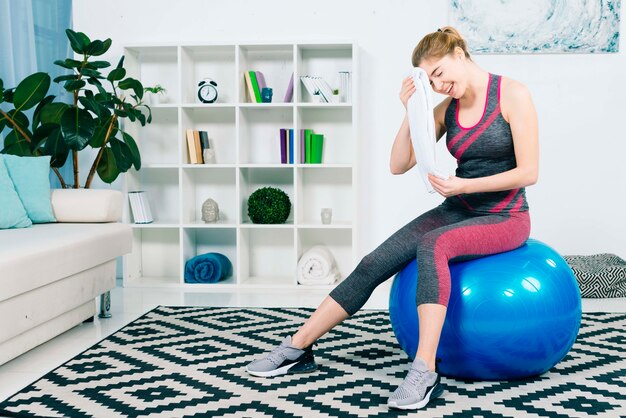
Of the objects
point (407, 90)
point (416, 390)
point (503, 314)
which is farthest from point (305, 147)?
point (416, 390)

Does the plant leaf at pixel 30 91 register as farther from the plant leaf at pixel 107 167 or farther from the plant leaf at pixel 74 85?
the plant leaf at pixel 107 167

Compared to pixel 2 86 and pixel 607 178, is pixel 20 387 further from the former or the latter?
Answer: pixel 607 178

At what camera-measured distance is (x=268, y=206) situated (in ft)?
14.6

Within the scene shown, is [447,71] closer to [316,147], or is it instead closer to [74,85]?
[316,147]

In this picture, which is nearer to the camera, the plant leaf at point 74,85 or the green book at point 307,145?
the plant leaf at point 74,85

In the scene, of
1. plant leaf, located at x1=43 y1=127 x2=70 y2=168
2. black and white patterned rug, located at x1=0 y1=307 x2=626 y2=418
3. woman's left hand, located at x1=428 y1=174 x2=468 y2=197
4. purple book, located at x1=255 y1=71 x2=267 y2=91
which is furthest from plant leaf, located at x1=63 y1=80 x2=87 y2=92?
woman's left hand, located at x1=428 y1=174 x2=468 y2=197

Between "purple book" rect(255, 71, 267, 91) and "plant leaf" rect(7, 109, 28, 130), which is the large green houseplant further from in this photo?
"purple book" rect(255, 71, 267, 91)

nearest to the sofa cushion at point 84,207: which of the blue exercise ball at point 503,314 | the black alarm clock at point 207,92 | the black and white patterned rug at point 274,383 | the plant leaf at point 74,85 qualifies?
the black and white patterned rug at point 274,383

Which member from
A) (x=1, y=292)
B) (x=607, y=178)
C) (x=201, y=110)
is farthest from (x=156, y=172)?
(x=607, y=178)

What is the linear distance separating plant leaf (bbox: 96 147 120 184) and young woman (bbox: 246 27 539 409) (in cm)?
198

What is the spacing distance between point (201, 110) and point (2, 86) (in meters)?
1.24

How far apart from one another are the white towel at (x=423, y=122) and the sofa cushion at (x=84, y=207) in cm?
167

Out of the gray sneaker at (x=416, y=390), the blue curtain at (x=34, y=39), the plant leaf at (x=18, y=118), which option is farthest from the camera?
the blue curtain at (x=34, y=39)

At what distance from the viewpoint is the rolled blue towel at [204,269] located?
4.50 m
